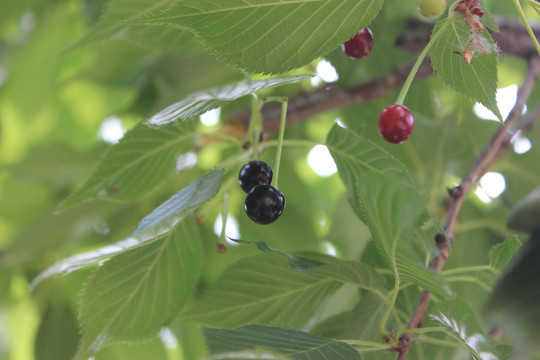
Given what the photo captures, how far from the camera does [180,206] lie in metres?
0.54

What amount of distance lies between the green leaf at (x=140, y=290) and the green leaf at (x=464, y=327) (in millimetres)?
278

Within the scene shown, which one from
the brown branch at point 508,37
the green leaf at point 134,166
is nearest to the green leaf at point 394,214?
the green leaf at point 134,166

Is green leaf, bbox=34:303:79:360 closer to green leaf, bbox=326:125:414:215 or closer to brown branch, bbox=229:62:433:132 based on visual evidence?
brown branch, bbox=229:62:433:132

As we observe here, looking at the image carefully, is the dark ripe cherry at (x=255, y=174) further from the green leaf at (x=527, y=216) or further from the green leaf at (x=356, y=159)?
the green leaf at (x=527, y=216)

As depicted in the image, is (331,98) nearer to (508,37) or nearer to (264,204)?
(508,37)

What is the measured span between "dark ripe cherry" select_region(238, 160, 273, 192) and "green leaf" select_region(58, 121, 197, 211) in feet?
0.45

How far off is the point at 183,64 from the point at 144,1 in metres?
0.42

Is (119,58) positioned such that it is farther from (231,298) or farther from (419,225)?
(419,225)

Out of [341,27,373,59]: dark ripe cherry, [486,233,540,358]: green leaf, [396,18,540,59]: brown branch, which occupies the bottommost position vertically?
[486,233,540,358]: green leaf

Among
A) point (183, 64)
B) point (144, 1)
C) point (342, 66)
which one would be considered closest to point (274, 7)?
point (144, 1)

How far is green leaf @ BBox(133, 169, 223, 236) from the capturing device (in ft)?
1.74

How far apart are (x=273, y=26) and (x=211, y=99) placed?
3.5 inches

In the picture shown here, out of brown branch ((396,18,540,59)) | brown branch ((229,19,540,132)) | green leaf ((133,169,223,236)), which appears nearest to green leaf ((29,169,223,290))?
green leaf ((133,169,223,236))

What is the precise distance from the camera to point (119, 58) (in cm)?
120
